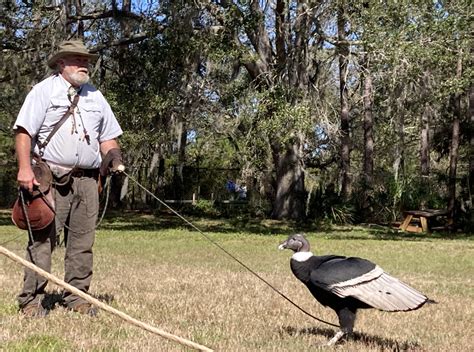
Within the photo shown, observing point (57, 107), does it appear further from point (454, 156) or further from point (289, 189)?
point (454, 156)

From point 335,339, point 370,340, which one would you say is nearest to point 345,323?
point 335,339

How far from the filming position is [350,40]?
17953 millimetres

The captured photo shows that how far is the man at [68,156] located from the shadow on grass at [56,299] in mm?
161

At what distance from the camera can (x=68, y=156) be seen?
18.6 feet

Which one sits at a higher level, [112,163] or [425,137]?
[425,137]

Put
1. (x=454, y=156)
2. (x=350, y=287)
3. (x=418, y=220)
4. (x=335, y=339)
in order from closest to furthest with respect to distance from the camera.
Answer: (x=350, y=287) → (x=335, y=339) → (x=418, y=220) → (x=454, y=156)

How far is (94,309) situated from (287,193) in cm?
1761

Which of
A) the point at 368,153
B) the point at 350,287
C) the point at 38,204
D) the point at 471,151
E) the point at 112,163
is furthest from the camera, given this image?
the point at 368,153

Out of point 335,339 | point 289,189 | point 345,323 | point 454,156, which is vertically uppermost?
point 454,156

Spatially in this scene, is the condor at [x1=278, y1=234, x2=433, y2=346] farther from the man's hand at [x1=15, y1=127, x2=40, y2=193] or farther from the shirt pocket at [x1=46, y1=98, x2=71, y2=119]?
the shirt pocket at [x1=46, y1=98, x2=71, y2=119]

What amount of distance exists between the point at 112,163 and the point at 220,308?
1.60 m

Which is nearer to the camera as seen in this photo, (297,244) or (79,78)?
(297,244)

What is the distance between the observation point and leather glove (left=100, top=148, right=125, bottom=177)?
228 inches

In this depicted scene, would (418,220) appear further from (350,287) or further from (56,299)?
(350,287)
